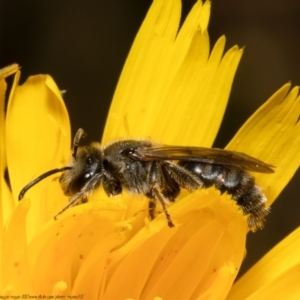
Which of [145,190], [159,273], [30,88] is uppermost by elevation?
[30,88]

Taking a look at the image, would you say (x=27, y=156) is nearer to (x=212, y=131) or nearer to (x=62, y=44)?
(x=212, y=131)

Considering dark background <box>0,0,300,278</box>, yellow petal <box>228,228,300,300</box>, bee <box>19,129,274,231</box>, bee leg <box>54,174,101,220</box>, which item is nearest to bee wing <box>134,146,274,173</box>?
bee <box>19,129,274,231</box>

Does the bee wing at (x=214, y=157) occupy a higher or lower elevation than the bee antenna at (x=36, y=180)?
higher

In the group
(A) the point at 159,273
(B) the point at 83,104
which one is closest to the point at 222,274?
(A) the point at 159,273

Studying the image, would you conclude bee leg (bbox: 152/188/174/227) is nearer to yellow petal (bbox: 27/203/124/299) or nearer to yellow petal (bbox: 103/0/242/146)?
yellow petal (bbox: 27/203/124/299)

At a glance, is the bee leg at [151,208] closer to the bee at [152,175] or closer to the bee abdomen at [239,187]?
the bee at [152,175]

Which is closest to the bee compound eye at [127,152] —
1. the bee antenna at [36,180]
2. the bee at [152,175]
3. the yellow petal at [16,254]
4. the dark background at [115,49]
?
the bee at [152,175]
